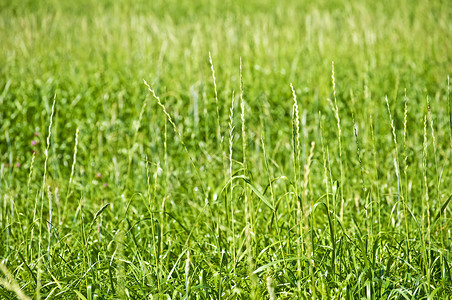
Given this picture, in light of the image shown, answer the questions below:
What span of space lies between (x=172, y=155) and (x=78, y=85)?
1340mm

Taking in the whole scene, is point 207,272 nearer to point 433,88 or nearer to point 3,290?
point 3,290

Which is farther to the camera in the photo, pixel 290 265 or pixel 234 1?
pixel 234 1

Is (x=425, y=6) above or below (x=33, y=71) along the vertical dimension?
above

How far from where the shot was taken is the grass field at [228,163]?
4.87 ft

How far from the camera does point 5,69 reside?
420 cm

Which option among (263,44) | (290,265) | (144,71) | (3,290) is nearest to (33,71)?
(144,71)

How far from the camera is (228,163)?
10.0ft

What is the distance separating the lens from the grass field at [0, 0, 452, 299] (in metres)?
1.48

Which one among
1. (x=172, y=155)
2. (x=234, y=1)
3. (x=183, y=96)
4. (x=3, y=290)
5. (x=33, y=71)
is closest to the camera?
(x=3, y=290)

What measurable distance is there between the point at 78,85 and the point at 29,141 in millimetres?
846

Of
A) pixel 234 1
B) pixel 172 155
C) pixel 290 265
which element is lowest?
pixel 172 155

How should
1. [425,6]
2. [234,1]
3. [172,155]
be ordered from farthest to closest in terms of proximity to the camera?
[234,1] → [425,6] → [172,155]

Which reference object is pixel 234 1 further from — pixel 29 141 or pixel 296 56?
pixel 29 141

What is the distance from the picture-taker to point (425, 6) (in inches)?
281
